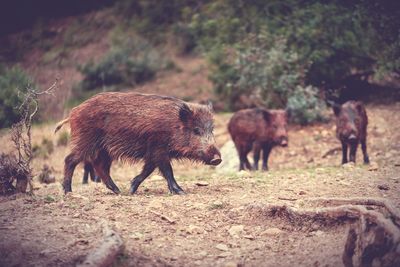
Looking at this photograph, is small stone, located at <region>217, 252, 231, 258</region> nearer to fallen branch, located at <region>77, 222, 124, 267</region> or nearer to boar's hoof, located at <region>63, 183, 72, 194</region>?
fallen branch, located at <region>77, 222, 124, 267</region>

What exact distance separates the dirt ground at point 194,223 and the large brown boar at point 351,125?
1.67 metres

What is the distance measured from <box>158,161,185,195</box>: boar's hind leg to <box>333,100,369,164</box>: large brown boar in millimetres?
3822

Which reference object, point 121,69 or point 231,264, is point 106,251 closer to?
point 231,264

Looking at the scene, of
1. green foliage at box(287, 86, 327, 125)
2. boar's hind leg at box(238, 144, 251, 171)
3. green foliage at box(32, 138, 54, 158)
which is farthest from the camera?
green foliage at box(287, 86, 327, 125)

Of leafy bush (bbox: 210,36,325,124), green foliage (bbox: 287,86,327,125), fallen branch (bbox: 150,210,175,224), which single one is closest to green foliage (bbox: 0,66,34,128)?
leafy bush (bbox: 210,36,325,124)

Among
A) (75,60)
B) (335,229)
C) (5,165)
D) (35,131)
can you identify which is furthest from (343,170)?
(75,60)

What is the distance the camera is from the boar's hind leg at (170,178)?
679 cm

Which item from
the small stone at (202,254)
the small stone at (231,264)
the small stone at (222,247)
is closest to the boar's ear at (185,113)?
the small stone at (222,247)

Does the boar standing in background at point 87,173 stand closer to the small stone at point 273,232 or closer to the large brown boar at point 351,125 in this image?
the large brown boar at point 351,125

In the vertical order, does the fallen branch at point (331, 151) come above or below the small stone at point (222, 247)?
above

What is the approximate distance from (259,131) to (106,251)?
6098mm

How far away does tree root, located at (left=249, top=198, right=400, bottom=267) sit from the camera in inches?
167

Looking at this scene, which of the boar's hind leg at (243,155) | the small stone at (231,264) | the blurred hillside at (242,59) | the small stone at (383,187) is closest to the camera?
the small stone at (231,264)

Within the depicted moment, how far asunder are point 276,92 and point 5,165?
847 centimetres
